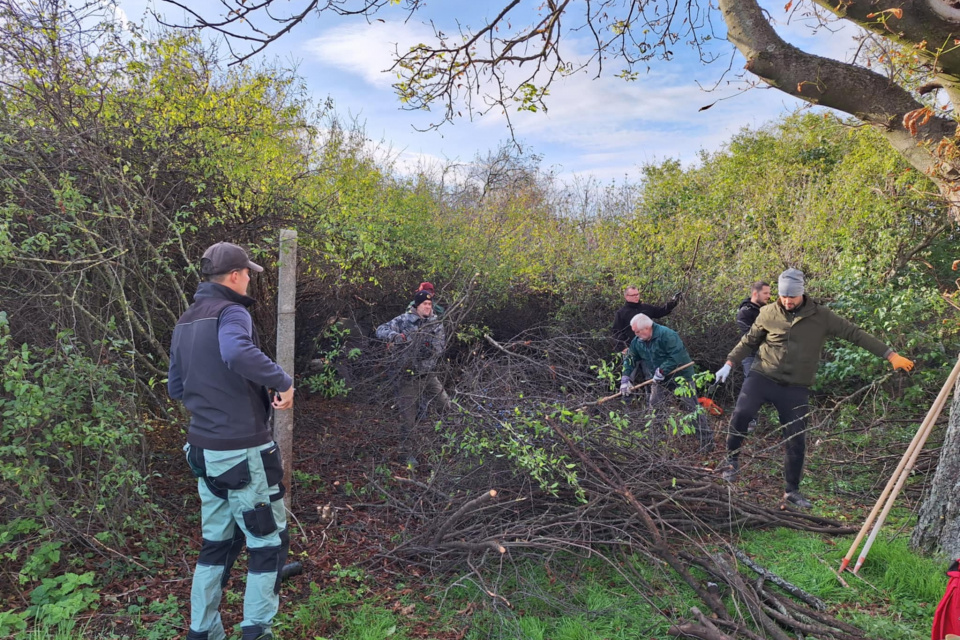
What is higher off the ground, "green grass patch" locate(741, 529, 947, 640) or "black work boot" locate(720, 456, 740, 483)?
"black work boot" locate(720, 456, 740, 483)

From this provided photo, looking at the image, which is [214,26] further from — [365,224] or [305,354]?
[305,354]

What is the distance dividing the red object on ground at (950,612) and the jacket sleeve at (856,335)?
2284 mm

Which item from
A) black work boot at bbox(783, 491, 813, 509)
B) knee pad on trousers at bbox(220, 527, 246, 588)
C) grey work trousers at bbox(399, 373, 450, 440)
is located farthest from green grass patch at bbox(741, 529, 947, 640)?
knee pad on trousers at bbox(220, 527, 246, 588)

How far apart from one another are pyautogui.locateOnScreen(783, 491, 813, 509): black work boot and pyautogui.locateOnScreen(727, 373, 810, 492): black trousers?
4cm

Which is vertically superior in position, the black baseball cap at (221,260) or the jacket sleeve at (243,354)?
the black baseball cap at (221,260)

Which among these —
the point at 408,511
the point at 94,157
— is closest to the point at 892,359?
the point at 408,511

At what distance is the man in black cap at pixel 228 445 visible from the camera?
2.83 meters

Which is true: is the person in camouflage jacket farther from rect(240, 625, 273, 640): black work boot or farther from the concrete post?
rect(240, 625, 273, 640): black work boot

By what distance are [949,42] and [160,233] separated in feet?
17.7

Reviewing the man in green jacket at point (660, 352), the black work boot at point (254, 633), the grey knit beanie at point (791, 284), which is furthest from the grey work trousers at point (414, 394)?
the grey knit beanie at point (791, 284)

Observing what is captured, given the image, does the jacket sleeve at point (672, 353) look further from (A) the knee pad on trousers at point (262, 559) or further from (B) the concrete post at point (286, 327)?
(A) the knee pad on trousers at point (262, 559)

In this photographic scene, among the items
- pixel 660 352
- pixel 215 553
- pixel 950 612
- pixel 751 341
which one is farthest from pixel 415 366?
pixel 950 612

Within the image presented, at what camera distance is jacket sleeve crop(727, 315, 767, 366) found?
16.3 ft

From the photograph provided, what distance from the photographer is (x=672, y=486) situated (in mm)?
4094
